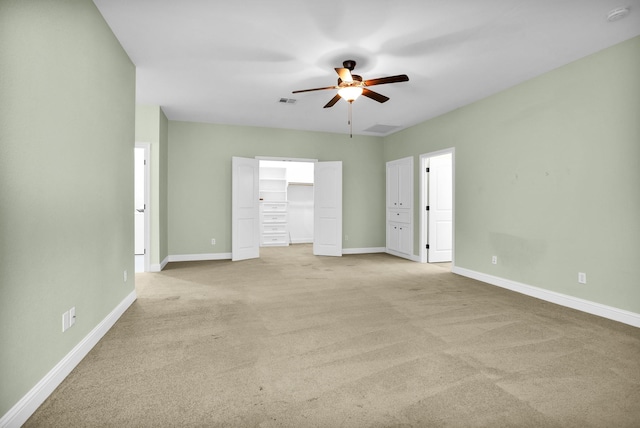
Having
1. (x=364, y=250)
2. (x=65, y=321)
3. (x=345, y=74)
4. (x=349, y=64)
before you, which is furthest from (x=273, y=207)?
(x=65, y=321)

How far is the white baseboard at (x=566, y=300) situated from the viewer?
10.4 ft

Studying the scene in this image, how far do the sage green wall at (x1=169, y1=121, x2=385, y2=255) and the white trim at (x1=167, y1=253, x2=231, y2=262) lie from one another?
0.06m

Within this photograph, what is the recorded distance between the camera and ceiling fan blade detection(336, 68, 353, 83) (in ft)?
10.7

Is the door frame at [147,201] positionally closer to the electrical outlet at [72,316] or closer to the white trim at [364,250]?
the electrical outlet at [72,316]

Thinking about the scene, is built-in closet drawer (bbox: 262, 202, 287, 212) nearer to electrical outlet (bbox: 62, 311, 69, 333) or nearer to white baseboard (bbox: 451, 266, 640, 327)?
white baseboard (bbox: 451, 266, 640, 327)

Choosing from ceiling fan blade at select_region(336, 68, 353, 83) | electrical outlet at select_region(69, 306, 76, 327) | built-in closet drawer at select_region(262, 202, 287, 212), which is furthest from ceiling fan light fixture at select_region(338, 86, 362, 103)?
built-in closet drawer at select_region(262, 202, 287, 212)

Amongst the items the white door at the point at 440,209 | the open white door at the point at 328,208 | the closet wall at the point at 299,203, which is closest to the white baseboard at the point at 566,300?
the white door at the point at 440,209

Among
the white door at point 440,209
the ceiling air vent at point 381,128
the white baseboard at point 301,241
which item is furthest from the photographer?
the white baseboard at point 301,241

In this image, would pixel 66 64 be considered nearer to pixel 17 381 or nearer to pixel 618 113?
pixel 17 381

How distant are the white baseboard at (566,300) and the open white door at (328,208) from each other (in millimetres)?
2924

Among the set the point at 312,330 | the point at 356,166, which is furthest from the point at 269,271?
the point at 356,166

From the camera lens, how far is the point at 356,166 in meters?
7.54

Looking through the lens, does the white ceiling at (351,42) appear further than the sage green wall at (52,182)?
Yes

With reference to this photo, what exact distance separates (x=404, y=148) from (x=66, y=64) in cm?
584
